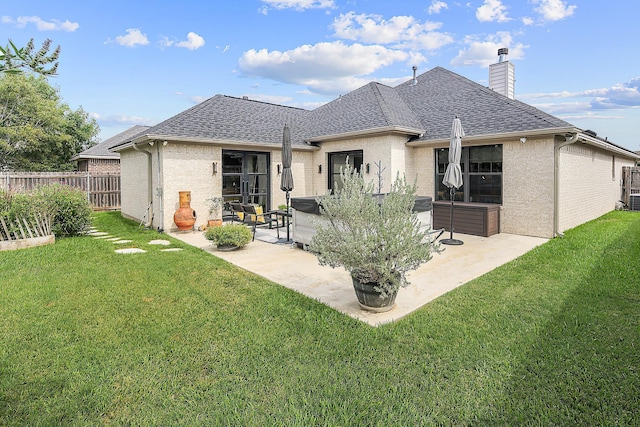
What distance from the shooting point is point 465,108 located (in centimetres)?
1180

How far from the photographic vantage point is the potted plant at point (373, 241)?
4129 mm

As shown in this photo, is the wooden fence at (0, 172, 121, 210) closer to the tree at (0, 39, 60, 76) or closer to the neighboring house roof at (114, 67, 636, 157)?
the neighboring house roof at (114, 67, 636, 157)

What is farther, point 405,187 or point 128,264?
point 128,264

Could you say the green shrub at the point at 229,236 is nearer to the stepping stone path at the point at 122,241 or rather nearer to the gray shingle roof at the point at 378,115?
the stepping stone path at the point at 122,241

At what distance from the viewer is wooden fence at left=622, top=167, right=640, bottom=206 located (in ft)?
57.7

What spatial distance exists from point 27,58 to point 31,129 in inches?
1262

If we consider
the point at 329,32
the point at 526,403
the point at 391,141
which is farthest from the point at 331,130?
the point at 526,403

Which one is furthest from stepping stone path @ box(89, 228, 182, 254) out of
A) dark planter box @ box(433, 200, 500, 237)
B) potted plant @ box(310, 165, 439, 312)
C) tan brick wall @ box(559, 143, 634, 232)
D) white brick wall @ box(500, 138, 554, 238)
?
tan brick wall @ box(559, 143, 634, 232)

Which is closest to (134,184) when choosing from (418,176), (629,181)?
(418,176)

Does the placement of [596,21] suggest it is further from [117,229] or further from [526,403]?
[117,229]

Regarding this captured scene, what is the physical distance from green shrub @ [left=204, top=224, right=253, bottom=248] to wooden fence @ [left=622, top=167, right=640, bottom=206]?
19.2 metres

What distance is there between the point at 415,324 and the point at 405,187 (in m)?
1.62

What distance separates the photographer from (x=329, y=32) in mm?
15062

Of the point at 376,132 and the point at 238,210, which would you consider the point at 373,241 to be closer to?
the point at 238,210
